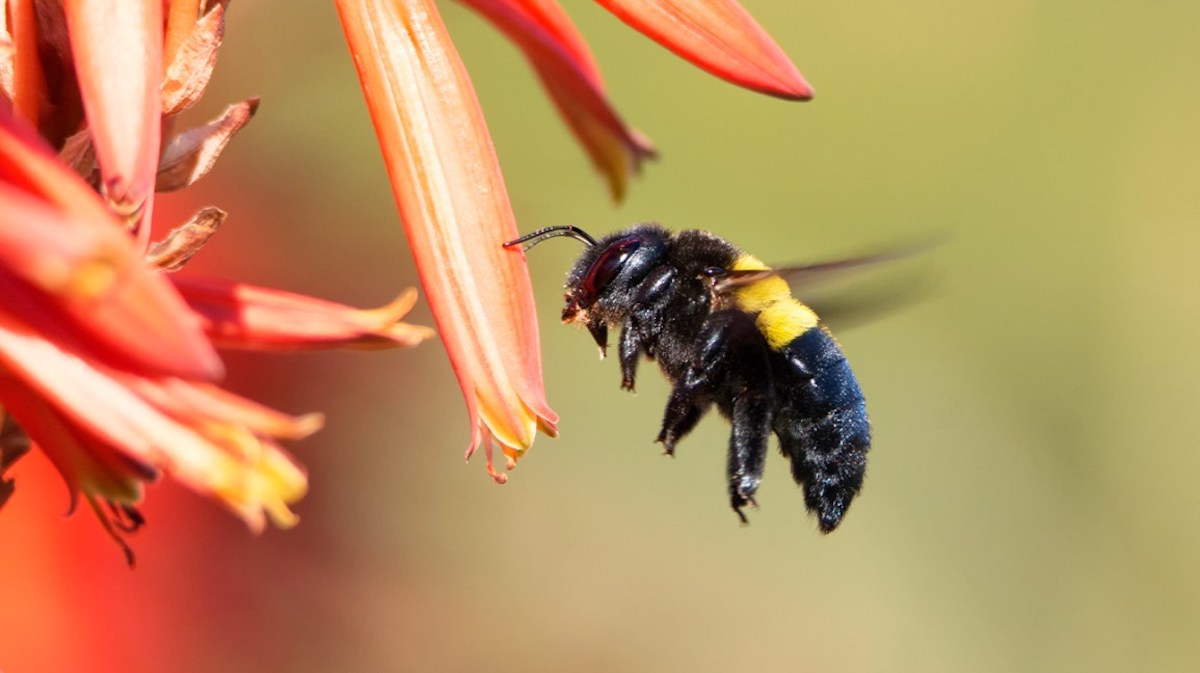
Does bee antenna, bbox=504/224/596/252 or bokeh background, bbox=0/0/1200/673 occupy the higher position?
bee antenna, bbox=504/224/596/252

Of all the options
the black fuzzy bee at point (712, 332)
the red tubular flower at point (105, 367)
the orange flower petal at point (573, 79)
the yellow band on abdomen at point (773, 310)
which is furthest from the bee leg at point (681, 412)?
the red tubular flower at point (105, 367)

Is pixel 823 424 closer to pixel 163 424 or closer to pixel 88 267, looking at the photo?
pixel 163 424

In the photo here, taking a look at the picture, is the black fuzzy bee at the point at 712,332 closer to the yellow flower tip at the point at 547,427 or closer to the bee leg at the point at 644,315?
the bee leg at the point at 644,315

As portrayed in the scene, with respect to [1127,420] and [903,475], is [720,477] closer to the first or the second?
[903,475]

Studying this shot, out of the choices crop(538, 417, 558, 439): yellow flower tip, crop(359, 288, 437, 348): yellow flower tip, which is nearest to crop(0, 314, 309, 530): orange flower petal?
crop(359, 288, 437, 348): yellow flower tip

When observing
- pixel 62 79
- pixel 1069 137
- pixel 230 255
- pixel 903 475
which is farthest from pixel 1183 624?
pixel 62 79

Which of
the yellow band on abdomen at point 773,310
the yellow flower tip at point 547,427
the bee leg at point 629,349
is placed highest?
the yellow flower tip at point 547,427

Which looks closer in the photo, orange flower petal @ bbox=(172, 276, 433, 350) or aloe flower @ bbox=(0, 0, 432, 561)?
aloe flower @ bbox=(0, 0, 432, 561)

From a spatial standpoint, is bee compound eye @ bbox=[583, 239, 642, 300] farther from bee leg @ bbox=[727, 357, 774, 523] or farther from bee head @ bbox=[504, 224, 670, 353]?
bee leg @ bbox=[727, 357, 774, 523]
